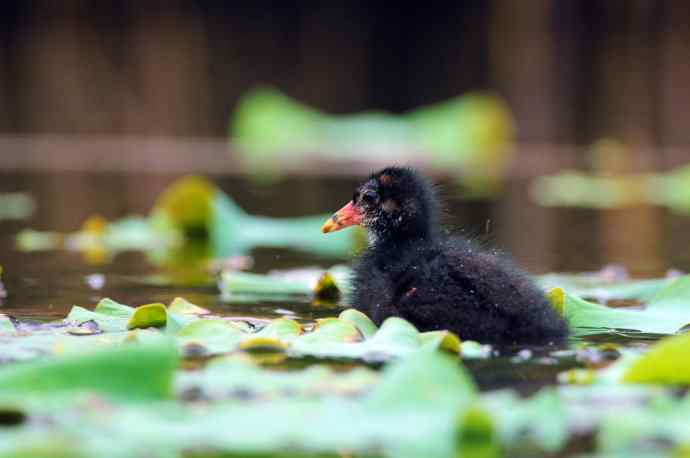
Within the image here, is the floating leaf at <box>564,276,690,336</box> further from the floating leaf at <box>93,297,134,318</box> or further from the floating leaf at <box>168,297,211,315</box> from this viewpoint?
the floating leaf at <box>93,297,134,318</box>

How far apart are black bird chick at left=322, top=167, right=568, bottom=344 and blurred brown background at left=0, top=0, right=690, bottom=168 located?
47.9ft

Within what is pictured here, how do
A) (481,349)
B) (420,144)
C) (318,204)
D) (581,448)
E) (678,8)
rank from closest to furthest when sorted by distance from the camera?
1. (581,448)
2. (481,349)
3. (318,204)
4. (678,8)
5. (420,144)

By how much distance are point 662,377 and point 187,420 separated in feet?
5.19

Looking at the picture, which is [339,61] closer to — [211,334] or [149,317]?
[149,317]

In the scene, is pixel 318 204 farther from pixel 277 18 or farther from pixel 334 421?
pixel 334 421

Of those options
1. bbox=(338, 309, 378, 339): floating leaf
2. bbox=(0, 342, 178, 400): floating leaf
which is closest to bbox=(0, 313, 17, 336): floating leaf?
bbox=(0, 342, 178, 400): floating leaf

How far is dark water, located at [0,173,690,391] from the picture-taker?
270 inches

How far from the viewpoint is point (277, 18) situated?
2248cm

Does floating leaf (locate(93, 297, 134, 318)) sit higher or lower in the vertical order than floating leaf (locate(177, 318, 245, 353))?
higher

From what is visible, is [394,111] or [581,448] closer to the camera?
[581,448]

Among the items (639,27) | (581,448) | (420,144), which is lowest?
(581,448)

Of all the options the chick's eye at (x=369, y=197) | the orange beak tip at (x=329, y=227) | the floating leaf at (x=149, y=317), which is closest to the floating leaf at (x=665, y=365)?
the floating leaf at (x=149, y=317)

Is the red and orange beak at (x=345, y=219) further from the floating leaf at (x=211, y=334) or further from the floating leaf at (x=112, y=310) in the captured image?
the floating leaf at (x=211, y=334)

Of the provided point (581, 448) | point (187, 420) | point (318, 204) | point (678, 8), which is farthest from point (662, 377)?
point (678, 8)
